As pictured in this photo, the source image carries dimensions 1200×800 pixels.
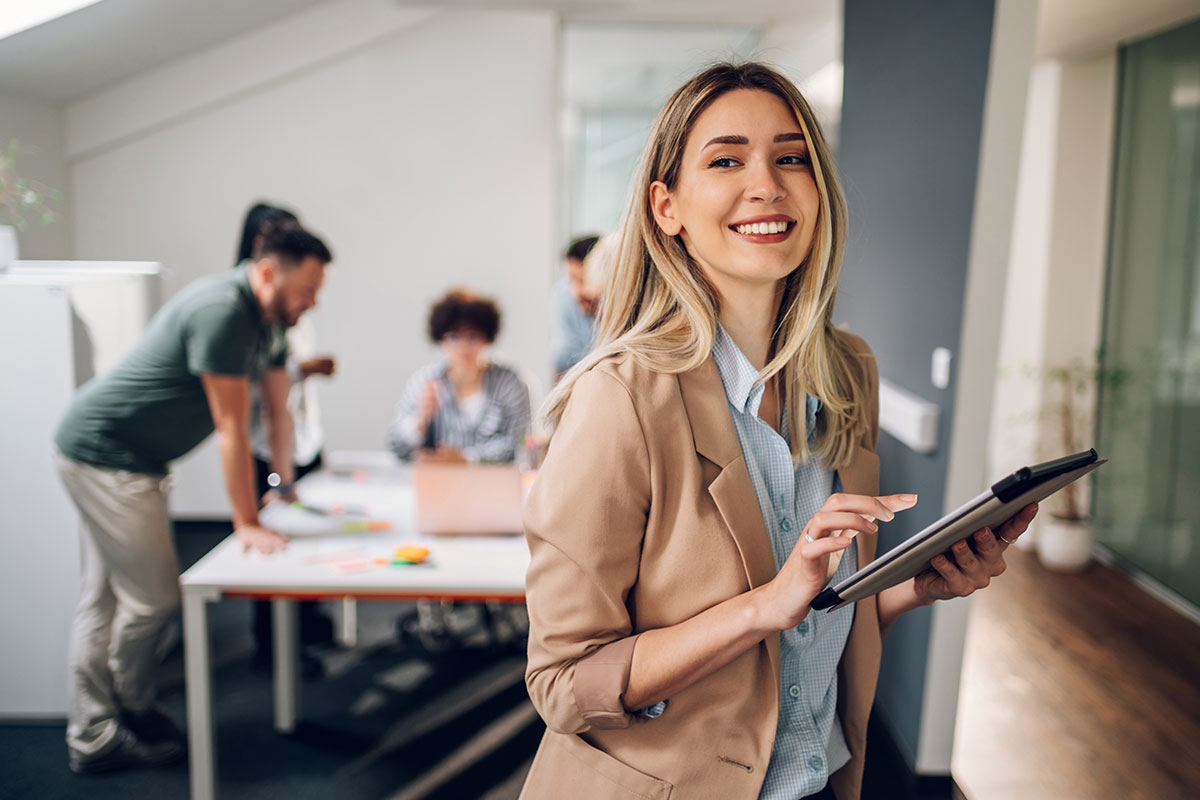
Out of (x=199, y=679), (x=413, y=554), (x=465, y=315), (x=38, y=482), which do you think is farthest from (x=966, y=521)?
(x=38, y=482)

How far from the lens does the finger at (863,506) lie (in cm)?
73

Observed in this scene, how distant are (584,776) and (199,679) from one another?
5.28ft

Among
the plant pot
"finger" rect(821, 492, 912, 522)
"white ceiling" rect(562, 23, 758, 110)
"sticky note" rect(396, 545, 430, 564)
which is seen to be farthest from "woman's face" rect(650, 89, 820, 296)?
"white ceiling" rect(562, 23, 758, 110)

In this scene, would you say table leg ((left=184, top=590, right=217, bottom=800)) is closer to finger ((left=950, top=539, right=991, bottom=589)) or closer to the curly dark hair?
the curly dark hair

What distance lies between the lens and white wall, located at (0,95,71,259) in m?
4.14

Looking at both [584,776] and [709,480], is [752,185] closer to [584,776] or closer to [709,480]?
[709,480]

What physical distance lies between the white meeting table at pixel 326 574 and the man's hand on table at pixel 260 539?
21 millimetres

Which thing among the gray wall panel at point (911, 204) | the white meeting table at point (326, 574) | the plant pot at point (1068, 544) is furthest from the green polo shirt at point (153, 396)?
the plant pot at point (1068, 544)

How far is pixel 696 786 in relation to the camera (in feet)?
3.02

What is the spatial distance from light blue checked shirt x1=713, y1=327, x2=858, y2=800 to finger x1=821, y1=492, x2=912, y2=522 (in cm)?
18

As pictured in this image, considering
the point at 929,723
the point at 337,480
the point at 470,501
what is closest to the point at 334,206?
the point at 337,480

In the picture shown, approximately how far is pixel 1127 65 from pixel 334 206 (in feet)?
13.3

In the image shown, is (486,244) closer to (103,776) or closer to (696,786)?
(103,776)

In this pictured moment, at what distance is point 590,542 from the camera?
2.74 ft
